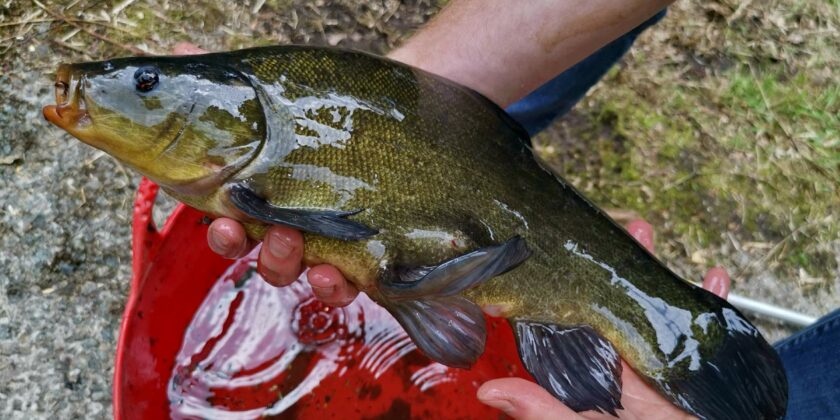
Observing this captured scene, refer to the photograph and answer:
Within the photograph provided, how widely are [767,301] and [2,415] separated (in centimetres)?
308

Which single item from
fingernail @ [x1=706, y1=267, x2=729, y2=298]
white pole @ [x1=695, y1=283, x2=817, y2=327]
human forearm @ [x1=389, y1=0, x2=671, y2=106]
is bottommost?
white pole @ [x1=695, y1=283, x2=817, y2=327]

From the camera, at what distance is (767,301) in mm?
3162

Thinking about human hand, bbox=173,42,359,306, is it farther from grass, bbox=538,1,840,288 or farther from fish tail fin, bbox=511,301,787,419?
grass, bbox=538,1,840,288

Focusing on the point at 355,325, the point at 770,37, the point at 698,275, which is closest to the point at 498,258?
the point at 355,325

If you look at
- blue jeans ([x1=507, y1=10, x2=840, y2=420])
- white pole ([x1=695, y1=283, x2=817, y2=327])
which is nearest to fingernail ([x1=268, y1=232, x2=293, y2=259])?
blue jeans ([x1=507, y1=10, x2=840, y2=420])

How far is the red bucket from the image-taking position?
2.40 m

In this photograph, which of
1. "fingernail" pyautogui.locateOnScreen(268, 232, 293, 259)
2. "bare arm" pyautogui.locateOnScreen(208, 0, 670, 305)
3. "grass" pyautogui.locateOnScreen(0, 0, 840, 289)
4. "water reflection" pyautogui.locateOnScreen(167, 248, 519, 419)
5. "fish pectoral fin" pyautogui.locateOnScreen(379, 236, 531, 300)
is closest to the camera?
"fish pectoral fin" pyautogui.locateOnScreen(379, 236, 531, 300)

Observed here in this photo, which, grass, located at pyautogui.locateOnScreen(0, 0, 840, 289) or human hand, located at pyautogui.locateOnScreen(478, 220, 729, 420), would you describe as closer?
human hand, located at pyautogui.locateOnScreen(478, 220, 729, 420)

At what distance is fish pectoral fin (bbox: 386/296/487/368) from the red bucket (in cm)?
83

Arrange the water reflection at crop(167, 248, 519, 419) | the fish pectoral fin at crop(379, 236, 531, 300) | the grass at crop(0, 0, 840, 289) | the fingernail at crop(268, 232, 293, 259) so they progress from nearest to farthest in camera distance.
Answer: the fish pectoral fin at crop(379, 236, 531, 300) → the fingernail at crop(268, 232, 293, 259) → the water reflection at crop(167, 248, 519, 419) → the grass at crop(0, 0, 840, 289)

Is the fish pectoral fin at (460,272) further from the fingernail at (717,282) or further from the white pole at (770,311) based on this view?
the white pole at (770,311)

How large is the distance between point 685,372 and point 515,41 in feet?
3.70

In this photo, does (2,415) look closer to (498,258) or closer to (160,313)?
(160,313)

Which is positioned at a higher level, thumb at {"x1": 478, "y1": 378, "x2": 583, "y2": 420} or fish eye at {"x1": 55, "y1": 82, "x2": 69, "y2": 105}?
fish eye at {"x1": 55, "y1": 82, "x2": 69, "y2": 105}
